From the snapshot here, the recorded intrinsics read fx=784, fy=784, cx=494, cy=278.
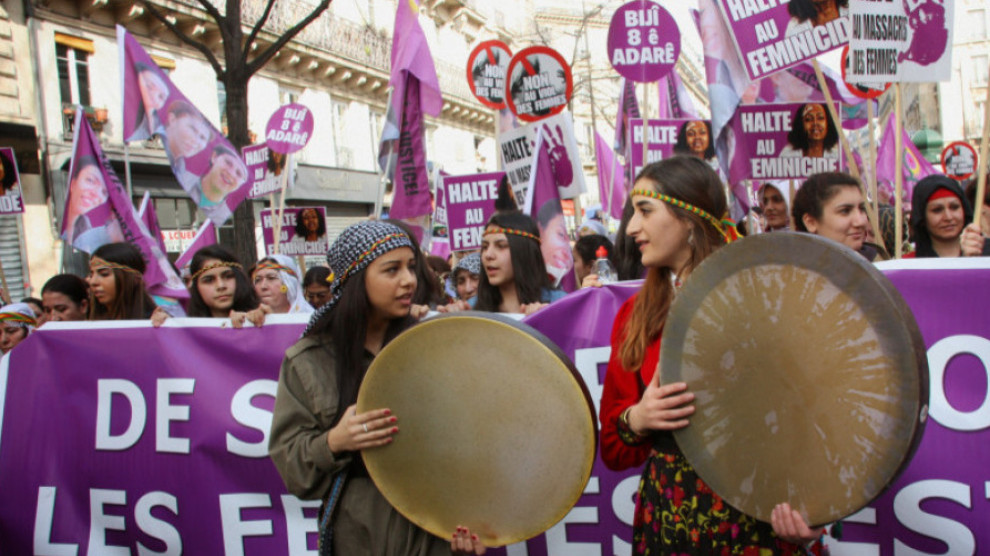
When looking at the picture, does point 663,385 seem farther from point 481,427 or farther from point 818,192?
point 818,192

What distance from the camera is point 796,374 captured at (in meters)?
1.56

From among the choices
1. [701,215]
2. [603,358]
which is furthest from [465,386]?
[603,358]

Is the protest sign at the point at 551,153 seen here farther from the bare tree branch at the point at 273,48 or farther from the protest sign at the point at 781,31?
the bare tree branch at the point at 273,48

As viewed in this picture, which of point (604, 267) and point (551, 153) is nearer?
point (604, 267)

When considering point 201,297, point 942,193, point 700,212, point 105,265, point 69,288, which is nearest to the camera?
point 700,212

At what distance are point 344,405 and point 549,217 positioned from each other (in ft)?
11.6

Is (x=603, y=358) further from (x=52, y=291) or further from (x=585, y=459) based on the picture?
(x=52, y=291)

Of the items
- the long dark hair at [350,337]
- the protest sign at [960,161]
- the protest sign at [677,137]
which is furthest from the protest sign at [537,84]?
the protest sign at [960,161]

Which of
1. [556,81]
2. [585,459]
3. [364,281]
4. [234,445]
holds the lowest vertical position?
[234,445]

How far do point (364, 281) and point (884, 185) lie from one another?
34.3ft

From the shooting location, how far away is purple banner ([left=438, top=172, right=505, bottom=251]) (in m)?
6.70

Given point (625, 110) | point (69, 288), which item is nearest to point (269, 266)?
point (69, 288)

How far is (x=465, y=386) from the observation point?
1.99 m

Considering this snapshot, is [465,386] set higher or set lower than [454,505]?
higher
